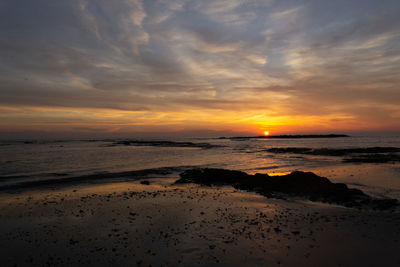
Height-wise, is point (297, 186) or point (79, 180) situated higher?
point (297, 186)

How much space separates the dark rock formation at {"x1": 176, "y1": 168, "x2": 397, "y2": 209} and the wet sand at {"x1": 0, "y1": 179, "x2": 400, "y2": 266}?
127 cm

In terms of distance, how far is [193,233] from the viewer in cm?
870

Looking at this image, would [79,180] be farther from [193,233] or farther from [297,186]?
[297,186]

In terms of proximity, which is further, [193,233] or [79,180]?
[79,180]

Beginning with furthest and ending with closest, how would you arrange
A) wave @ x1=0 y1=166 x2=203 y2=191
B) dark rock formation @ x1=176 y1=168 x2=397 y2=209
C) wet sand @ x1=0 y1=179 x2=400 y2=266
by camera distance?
wave @ x1=0 y1=166 x2=203 y2=191
dark rock formation @ x1=176 y1=168 x2=397 y2=209
wet sand @ x1=0 y1=179 x2=400 y2=266

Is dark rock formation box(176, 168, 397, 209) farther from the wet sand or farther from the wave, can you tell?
the wave

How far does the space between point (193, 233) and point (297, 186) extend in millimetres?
9344

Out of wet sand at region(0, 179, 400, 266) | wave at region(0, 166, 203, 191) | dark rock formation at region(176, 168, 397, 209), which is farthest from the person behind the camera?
wave at region(0, 166, 203, 191)

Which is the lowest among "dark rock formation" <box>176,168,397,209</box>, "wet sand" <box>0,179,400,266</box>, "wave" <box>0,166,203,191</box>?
"wave" <box>0,166,203,191</box>

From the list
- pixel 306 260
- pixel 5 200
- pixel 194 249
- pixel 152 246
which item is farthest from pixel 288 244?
pixel 5 200

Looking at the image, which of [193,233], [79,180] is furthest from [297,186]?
[79,180]

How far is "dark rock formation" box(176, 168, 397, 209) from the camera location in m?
12.6

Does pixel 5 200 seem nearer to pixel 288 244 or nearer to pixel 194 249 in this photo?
pixel 194 249

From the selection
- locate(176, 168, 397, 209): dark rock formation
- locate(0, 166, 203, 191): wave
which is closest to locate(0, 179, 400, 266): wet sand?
locate(176, 168, 397, 209): dark rock formation
